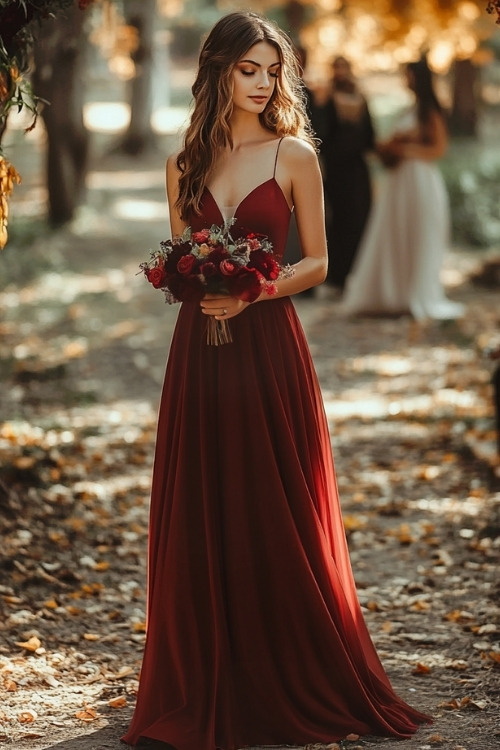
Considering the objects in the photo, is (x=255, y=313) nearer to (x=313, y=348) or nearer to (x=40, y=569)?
(x=40, y=569)

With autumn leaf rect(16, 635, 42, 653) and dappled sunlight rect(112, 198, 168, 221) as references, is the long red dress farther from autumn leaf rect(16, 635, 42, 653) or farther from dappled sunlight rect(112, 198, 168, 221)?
dappled sunlight rect(112, 198, 168, 221)

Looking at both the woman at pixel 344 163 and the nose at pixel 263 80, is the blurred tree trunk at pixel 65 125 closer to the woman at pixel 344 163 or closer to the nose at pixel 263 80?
the woman at pixel 344 163

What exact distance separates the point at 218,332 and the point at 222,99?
79cm

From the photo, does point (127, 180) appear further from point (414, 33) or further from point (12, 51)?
point (12, 51)

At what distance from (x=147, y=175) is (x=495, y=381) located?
16666 millimetres

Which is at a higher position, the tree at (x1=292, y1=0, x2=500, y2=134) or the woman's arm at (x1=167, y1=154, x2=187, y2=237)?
the tree at (x1=292, y1=0, x2=500, y2=134)

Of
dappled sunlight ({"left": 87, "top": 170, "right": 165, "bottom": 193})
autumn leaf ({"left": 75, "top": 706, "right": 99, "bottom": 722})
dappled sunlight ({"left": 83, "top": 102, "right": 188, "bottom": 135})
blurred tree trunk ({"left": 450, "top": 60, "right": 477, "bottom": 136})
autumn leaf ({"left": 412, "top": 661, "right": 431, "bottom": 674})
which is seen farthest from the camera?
dappled sunlight ({"left": 83, "top": 102, "right": 188, "bottom": 135})

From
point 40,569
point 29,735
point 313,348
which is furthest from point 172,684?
point 313,348

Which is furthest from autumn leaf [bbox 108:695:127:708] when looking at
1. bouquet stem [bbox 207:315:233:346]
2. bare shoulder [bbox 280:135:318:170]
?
bare shoulder [bbox 280:135:318:170]

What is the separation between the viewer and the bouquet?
12.4ft

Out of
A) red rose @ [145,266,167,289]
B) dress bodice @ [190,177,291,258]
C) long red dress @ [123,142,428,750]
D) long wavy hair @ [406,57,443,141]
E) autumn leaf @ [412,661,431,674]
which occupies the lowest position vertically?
autumn leaf @ [412,661,431,674]

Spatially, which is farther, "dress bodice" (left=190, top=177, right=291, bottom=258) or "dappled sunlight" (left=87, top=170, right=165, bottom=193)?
"dappled sunlight" (left=87, top=170, right=165, bottom=193)

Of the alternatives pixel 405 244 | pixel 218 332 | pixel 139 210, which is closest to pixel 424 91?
pixel 405 244

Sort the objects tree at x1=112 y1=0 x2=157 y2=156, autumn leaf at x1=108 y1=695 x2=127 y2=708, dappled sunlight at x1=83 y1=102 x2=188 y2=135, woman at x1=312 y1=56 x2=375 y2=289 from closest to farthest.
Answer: autumn leaf at x1=108 y1=695 x2=127 y2=708, woman at x1=312 y1=56 x2=375 y2=289, tree at x1=112 y1=0 x2=157 y2=156, dappled sunlight at x1=83 y1=102 x2=188 y2=135
